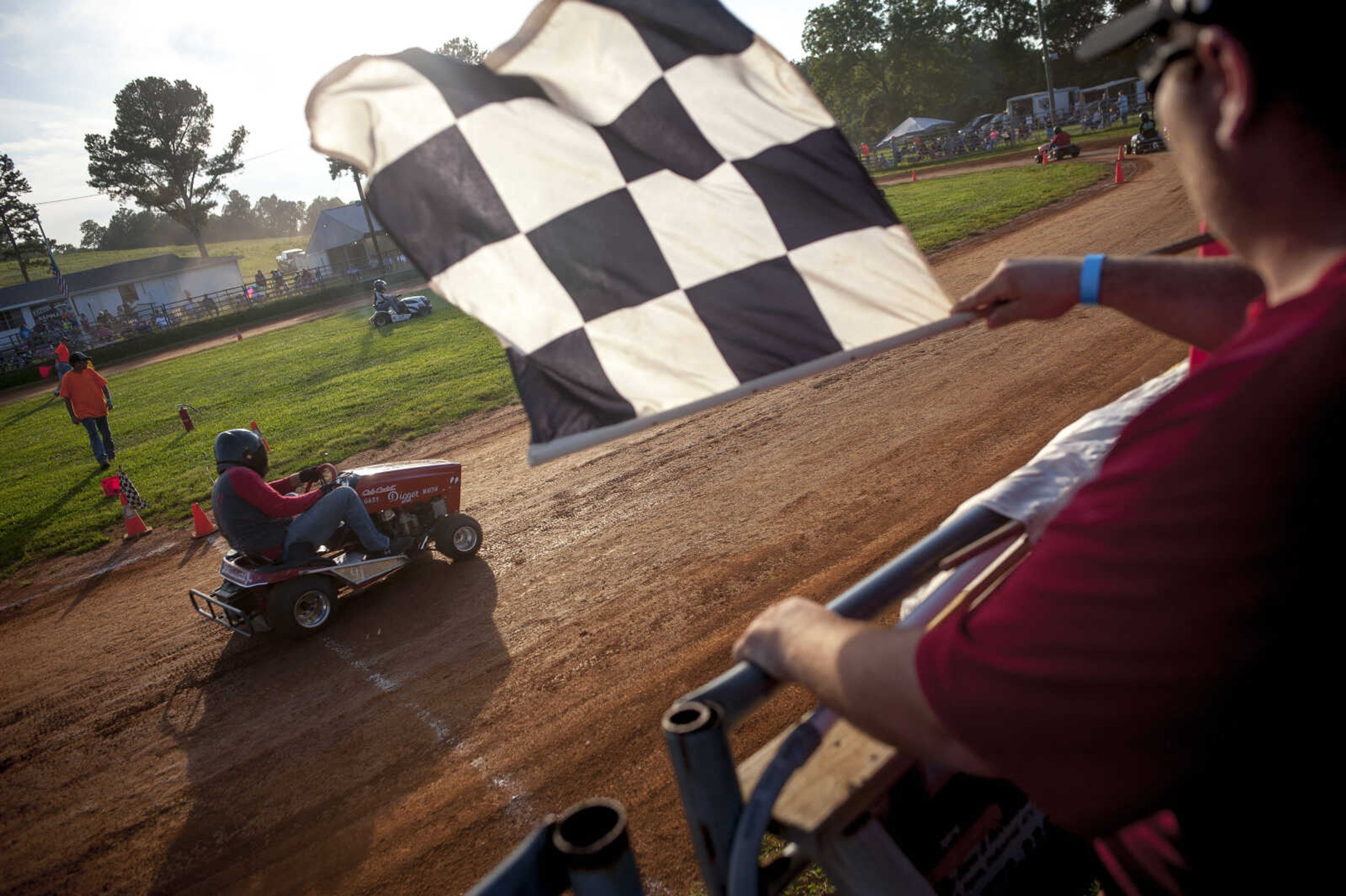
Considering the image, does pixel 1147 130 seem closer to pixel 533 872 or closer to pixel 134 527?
pixel 134 527

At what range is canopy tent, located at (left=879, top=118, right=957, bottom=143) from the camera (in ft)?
170

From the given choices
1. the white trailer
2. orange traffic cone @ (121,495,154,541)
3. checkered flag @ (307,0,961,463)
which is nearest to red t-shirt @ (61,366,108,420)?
orange traffic cone @ (121,495,154,541)

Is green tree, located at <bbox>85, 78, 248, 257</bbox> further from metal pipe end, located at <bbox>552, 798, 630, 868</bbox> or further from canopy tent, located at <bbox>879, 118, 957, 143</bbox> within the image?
metal pipe end, located at <bbox>552, 798, 630, 868</bbox>

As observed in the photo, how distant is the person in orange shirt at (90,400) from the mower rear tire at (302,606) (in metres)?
9.45

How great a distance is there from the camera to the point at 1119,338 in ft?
26.6

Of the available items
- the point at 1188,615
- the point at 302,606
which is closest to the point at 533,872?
the point at 1188,615

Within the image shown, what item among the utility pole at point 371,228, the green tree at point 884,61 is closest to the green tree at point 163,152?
the utility pole at point 371,228

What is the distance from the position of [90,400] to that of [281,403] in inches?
131

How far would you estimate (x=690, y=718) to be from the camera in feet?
3.85

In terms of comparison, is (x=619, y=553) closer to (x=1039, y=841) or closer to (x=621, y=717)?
(x=621, y=717)

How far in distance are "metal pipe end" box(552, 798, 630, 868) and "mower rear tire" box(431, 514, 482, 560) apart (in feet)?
17.9

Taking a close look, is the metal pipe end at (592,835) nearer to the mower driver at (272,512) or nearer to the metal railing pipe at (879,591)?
the metal railing pipe at (879,591)

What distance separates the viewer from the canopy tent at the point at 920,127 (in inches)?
2040

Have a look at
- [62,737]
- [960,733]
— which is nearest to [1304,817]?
[960,733]
